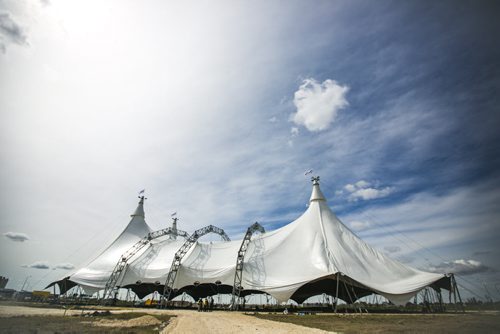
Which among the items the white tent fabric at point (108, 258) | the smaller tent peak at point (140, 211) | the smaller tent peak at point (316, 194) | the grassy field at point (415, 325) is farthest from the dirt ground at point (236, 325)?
the smaller tent peak at point (140, 211)

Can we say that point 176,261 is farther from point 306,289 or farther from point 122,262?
point 306,289

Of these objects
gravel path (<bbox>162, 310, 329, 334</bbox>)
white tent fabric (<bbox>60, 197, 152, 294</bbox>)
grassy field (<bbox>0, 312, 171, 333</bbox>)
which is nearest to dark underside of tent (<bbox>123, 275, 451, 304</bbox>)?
white tent fabric (<bbox>60, 197, 152, 294</bbox>)

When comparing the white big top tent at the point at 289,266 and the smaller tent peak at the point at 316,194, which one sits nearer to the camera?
the white big top tent at the point at 289,266

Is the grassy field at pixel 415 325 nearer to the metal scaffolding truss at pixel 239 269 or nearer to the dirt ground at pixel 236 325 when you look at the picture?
the dirt ground at pixel 236 325

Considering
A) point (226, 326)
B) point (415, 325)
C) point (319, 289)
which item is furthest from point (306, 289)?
point (226, 326)

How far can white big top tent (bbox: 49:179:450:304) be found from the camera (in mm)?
19047

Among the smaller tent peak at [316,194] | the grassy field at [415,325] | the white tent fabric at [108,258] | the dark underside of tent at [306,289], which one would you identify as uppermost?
the smaller tent peak at [316,194]

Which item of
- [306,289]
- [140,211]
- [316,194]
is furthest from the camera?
[140,211]

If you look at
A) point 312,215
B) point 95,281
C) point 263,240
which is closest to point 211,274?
point 263,240

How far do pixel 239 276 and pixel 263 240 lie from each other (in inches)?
172

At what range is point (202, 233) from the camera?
31000 mm

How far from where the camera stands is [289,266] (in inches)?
850

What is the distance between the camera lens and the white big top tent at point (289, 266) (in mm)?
19047

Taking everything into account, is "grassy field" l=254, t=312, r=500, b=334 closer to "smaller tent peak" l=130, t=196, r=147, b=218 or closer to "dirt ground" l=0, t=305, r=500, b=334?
"dirt ground" l=0, t=305, r=500, b=334
